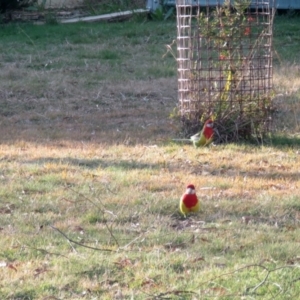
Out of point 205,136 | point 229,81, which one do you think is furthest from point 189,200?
point 229,81

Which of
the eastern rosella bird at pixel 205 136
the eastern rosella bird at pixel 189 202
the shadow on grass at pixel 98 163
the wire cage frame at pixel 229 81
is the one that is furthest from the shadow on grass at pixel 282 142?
the eastern rosella bird at pixel 189 202

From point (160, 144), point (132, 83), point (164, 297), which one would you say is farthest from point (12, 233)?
point (132, 83)

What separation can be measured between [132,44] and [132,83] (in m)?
3.64

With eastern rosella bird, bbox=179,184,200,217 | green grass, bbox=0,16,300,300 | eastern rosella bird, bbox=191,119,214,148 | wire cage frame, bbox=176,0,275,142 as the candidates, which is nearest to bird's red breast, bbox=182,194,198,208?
eastern rosella bird, bbox=179,184,200,217

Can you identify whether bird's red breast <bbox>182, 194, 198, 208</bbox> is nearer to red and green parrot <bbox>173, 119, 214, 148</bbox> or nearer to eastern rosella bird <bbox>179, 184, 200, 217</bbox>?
eastern rosella bird <bbox>179, 184, 200, 217</bbox>

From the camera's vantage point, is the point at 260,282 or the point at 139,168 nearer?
the point at 260,282

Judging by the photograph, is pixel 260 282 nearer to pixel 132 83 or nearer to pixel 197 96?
pixel 197 96

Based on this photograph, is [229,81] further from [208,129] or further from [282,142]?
[282,142]

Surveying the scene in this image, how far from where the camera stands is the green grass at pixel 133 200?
4648mm

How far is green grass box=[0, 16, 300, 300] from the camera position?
4.65m

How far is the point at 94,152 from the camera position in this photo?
8383 mm

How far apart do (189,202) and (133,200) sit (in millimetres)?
606

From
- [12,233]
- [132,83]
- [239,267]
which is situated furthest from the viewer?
[132,83]

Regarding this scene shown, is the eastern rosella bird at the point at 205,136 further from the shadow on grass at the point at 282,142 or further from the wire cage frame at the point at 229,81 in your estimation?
the shadow on grass at the point at 282,142
